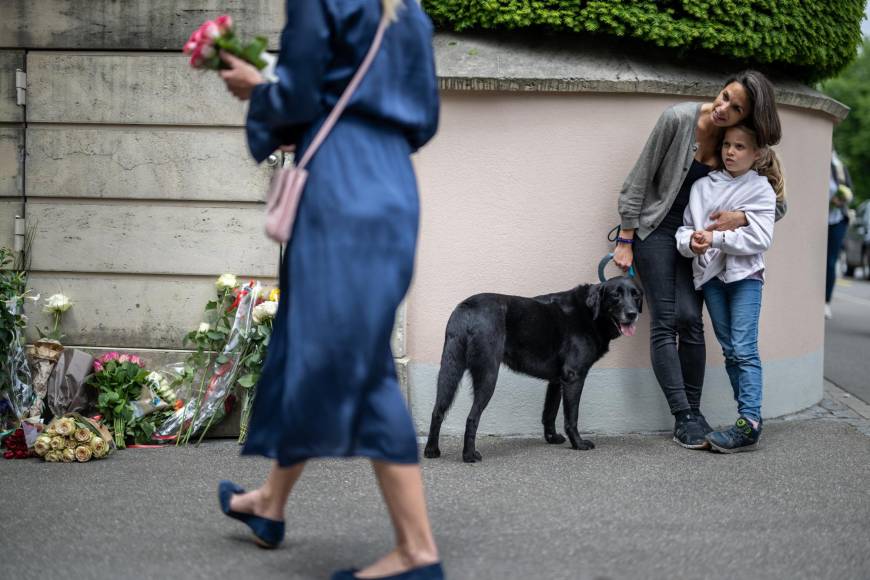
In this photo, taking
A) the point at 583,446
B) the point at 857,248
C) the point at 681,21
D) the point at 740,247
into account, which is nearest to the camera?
the point at 740,247

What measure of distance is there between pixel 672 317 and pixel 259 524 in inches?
111

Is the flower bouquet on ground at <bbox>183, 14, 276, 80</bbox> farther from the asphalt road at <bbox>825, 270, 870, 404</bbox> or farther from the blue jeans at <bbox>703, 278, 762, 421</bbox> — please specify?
the asphalt road at <bbox>825, 270, 870, 404</bbox>

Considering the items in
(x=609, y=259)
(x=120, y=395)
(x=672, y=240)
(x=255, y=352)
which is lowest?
(x=120, y=395)

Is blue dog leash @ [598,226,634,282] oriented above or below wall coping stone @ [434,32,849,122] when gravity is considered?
below

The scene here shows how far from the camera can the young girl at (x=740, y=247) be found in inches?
207

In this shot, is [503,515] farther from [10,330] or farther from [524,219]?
[10,330]

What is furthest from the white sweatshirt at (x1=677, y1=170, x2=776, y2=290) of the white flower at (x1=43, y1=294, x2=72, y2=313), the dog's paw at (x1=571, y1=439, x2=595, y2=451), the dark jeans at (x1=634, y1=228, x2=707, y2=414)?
the white flower at (x1=43, y1=294, x2=72, y2=313)

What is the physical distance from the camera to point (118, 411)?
5.45 metres

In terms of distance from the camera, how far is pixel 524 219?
5734 millimetres

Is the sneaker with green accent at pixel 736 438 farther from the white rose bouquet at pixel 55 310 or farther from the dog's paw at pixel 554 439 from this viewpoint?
the white rose bouquet at pixel 55 310

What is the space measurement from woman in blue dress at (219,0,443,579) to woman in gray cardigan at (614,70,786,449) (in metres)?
2.54

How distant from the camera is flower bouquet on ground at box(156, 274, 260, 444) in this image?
557 centimetres

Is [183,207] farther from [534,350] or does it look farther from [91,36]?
[534,350]

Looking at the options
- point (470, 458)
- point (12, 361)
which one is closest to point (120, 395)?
point (12, 361)
